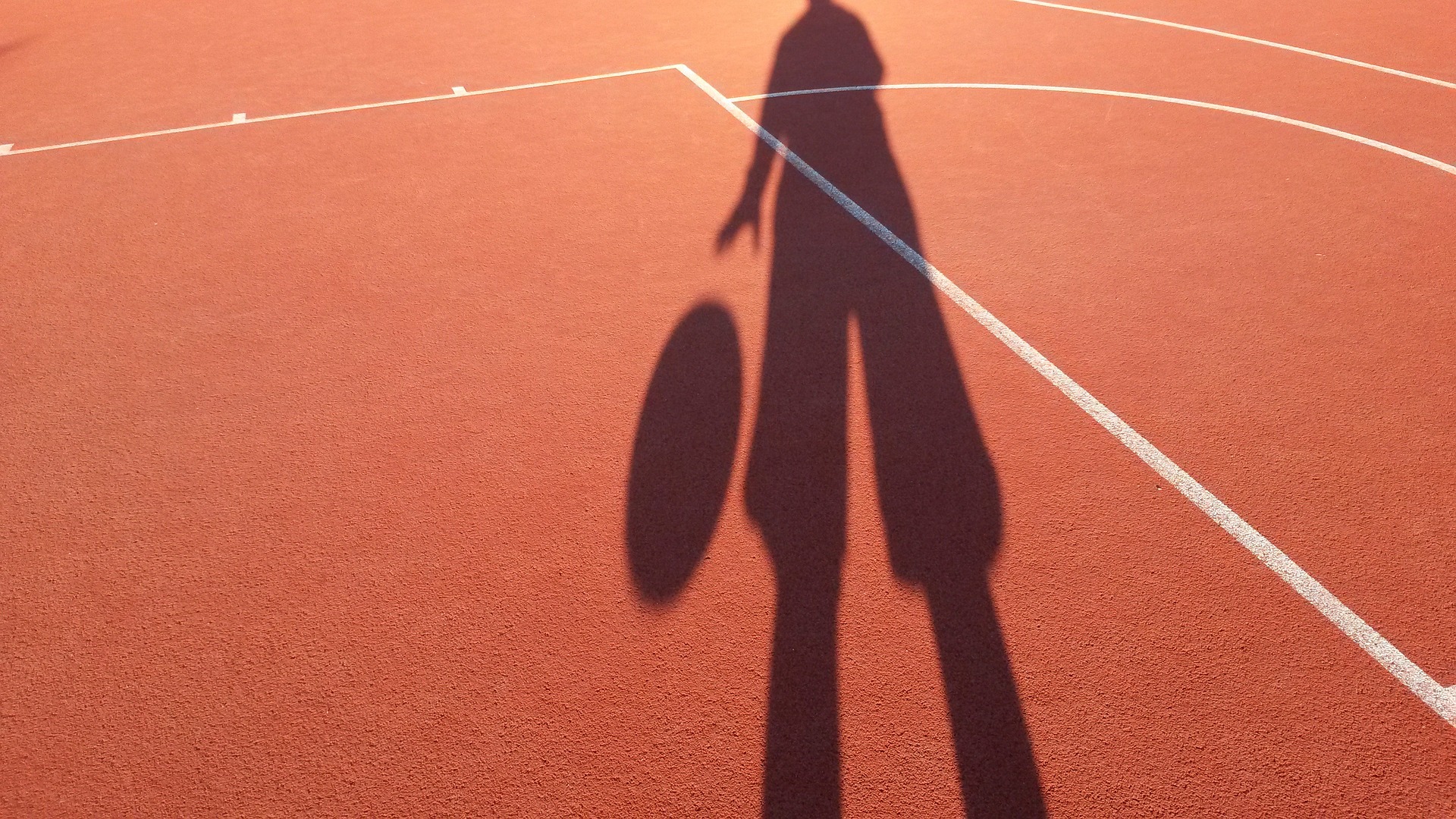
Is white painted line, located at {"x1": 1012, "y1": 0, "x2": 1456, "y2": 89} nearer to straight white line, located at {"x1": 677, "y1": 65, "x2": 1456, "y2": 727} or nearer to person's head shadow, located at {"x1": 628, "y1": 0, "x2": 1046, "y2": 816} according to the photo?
person's head shadow, located at {"x1": 628, "y1": 0, "x2": 1046, "y2": 816}

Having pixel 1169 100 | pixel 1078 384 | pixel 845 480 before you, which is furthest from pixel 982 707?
pixel 1169 100

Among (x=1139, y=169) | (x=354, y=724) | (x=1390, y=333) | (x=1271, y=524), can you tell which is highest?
(x=1139, y=169)

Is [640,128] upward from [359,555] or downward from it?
upward

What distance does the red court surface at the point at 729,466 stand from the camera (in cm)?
364

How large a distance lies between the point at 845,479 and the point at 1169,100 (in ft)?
21.5

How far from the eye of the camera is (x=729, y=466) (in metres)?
4.96

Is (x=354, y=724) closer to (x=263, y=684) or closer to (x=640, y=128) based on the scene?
(x=263, y=684)

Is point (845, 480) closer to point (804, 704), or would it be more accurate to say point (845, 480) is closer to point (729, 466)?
point (729, 466)

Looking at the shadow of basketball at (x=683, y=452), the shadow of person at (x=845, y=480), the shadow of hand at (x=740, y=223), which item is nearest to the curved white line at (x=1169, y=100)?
the shadow of person at (x=845, y=480)

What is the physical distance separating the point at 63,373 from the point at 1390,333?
300 inches

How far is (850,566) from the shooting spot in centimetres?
437

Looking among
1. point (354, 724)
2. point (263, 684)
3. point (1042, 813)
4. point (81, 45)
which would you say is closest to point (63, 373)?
point (263, 684)

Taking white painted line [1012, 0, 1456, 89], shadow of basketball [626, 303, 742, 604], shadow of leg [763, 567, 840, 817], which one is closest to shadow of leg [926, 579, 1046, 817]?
shadow of leg [763, 567, 840, 817]

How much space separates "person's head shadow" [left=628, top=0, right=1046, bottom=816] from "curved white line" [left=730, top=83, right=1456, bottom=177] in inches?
79.9
